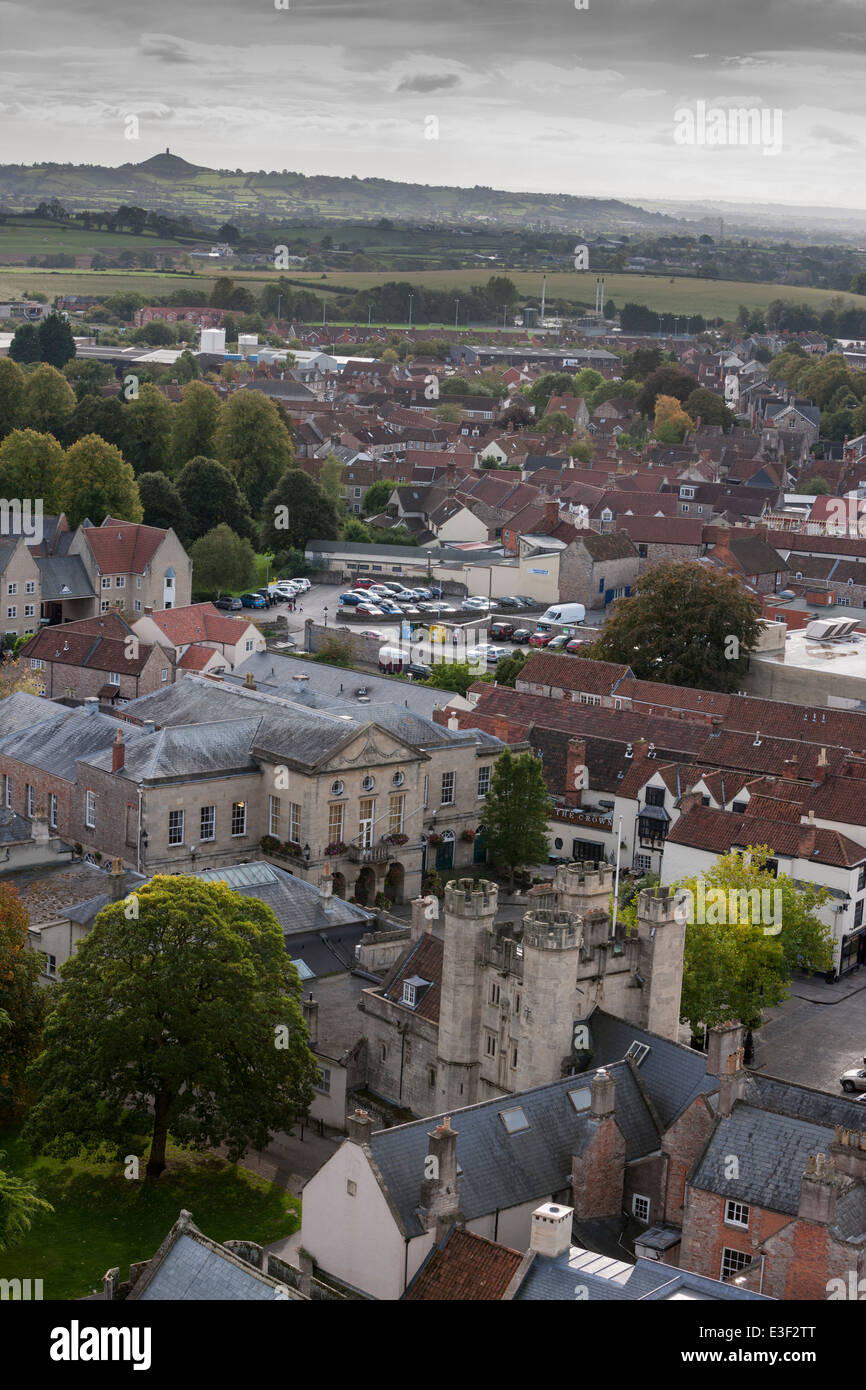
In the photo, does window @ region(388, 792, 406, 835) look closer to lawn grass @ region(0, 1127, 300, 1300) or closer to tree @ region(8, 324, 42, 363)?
lawn grass @ region(0, 1127, 300, 1300)

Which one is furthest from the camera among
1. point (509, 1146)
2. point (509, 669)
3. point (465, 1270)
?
point (509, 669)

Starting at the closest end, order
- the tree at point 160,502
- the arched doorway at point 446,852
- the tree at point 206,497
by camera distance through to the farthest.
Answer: the arched doorway at point 446,852 → the tree at point 160,502 → the tree at point 206,497

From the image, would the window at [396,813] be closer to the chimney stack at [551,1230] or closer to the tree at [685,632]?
the tree at [685,632]

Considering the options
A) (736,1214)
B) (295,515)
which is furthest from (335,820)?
(295,515)

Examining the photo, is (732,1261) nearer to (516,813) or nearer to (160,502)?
(516,813)

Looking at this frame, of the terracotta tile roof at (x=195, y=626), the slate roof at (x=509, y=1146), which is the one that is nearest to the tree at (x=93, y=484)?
the terracotta tile roof at (x=195, y=626)
